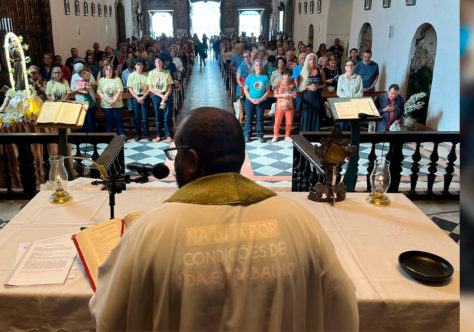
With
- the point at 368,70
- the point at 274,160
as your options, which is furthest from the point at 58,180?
the point at 368,70

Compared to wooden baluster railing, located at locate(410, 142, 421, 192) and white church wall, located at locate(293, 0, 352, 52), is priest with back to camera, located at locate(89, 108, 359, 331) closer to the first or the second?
wooden baluster railing, located at locate(410, 142, 421, 192)

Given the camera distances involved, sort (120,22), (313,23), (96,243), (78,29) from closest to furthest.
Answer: (96,243), (78,29), (313,23), (120,22)

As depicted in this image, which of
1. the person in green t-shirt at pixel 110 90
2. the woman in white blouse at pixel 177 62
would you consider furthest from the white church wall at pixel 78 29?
the person in green t-shirt at pixel 110 90

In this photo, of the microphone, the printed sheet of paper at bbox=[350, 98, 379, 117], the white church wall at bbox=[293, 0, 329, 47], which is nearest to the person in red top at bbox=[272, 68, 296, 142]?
the printed sheet of paper at bbox=[350, 98, 379, 117]

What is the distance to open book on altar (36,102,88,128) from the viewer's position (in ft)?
10.4

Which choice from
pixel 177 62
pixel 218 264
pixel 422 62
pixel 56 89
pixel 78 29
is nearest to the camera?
pixel 218 264

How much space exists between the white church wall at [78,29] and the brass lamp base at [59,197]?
1204cm

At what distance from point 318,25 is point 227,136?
61.0 ft

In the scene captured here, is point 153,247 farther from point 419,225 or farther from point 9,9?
point 9,9

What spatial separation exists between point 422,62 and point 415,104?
125 centimetres

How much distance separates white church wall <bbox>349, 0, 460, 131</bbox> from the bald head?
17.9 feet

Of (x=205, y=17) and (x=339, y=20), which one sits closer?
(x=339, y=20)

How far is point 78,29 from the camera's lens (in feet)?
51.1

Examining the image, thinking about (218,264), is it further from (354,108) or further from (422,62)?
(422,62)
